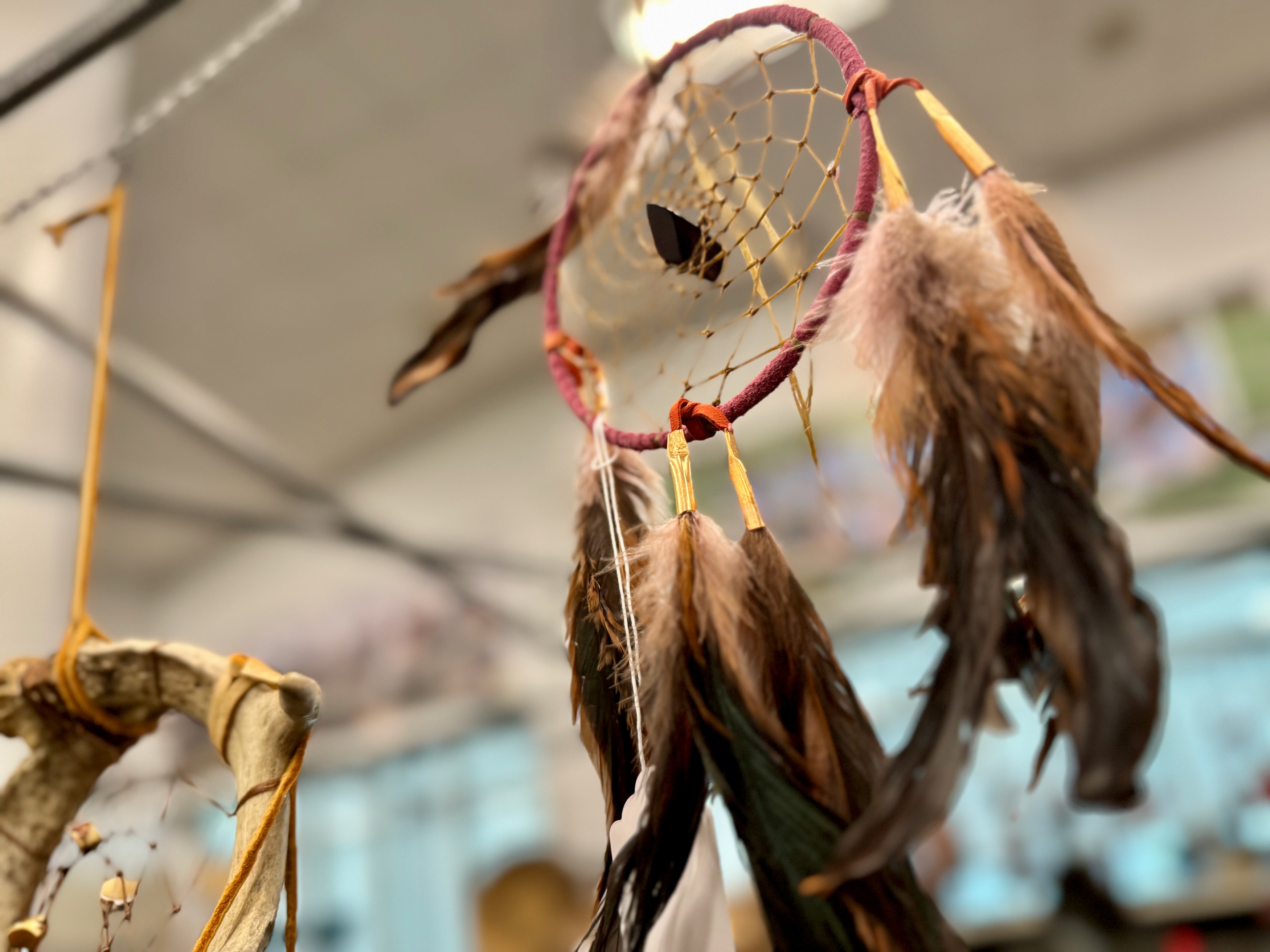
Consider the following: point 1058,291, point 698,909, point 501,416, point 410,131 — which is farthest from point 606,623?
point 501,416

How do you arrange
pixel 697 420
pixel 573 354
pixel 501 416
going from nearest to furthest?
pixel 697 420
pixel 573 354
pixel 501 416

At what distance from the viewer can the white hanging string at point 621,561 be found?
0.42 meters

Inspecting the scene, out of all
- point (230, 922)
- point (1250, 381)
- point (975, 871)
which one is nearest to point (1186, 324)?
point (1250, 381)

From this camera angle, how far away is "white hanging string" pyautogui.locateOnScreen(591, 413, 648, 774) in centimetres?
42

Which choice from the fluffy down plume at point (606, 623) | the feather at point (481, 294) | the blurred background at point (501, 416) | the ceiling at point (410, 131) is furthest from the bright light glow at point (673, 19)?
the ceiling at point (410, 131)

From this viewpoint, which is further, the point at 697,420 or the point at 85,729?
the point at 85,729

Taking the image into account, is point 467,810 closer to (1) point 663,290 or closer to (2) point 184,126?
(2) point 184,126

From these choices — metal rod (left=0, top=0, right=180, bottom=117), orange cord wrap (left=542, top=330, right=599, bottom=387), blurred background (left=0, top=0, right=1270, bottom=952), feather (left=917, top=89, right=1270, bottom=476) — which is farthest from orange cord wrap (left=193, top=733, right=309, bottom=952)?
blurred background (left=0, top=0, right=1270, bottom=952)

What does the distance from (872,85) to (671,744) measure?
287mm

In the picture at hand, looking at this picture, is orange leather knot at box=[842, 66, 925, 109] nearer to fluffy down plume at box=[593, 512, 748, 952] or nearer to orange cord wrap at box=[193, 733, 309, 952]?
fluffy down plume at box=[593, 512, 748, 952]

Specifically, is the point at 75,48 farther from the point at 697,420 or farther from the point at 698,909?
the point at 698,909

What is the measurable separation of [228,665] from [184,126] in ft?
5.37

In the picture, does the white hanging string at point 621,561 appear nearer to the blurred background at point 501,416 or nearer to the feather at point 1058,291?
the feather at point 1058,291

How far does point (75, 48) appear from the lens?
634 millimetres
